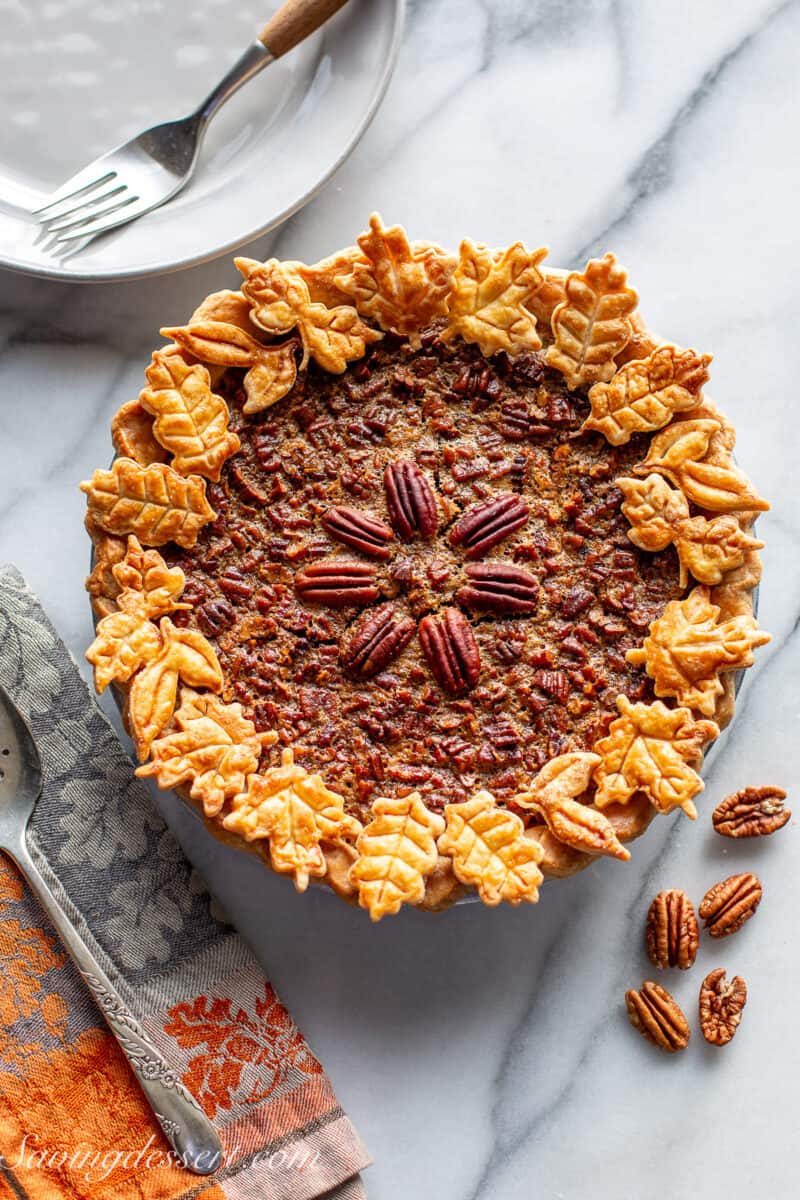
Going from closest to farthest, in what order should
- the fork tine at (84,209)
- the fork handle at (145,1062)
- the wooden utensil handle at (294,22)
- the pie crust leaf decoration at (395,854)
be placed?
the pie crust leaf decoration at (395,854), the fork handle at (145,1062), the wooden utensil handle at (294,22), the fork tine at (84,209)

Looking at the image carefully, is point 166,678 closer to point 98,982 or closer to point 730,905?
point 98,982

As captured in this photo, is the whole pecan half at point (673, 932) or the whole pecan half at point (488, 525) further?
the whole pecan half at point (673, 932)

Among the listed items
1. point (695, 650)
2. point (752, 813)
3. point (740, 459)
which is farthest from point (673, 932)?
point (740, 459)

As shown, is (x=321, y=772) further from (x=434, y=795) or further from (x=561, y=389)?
(x=561, y=389)

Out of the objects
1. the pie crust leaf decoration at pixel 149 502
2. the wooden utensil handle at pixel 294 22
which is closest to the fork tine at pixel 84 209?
the wooden utensil handle at pixel 294 22

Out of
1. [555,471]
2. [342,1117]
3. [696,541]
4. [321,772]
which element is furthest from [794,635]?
[342,1117]

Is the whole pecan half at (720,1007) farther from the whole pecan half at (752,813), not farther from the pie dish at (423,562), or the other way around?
the pie dish at (423,562)
